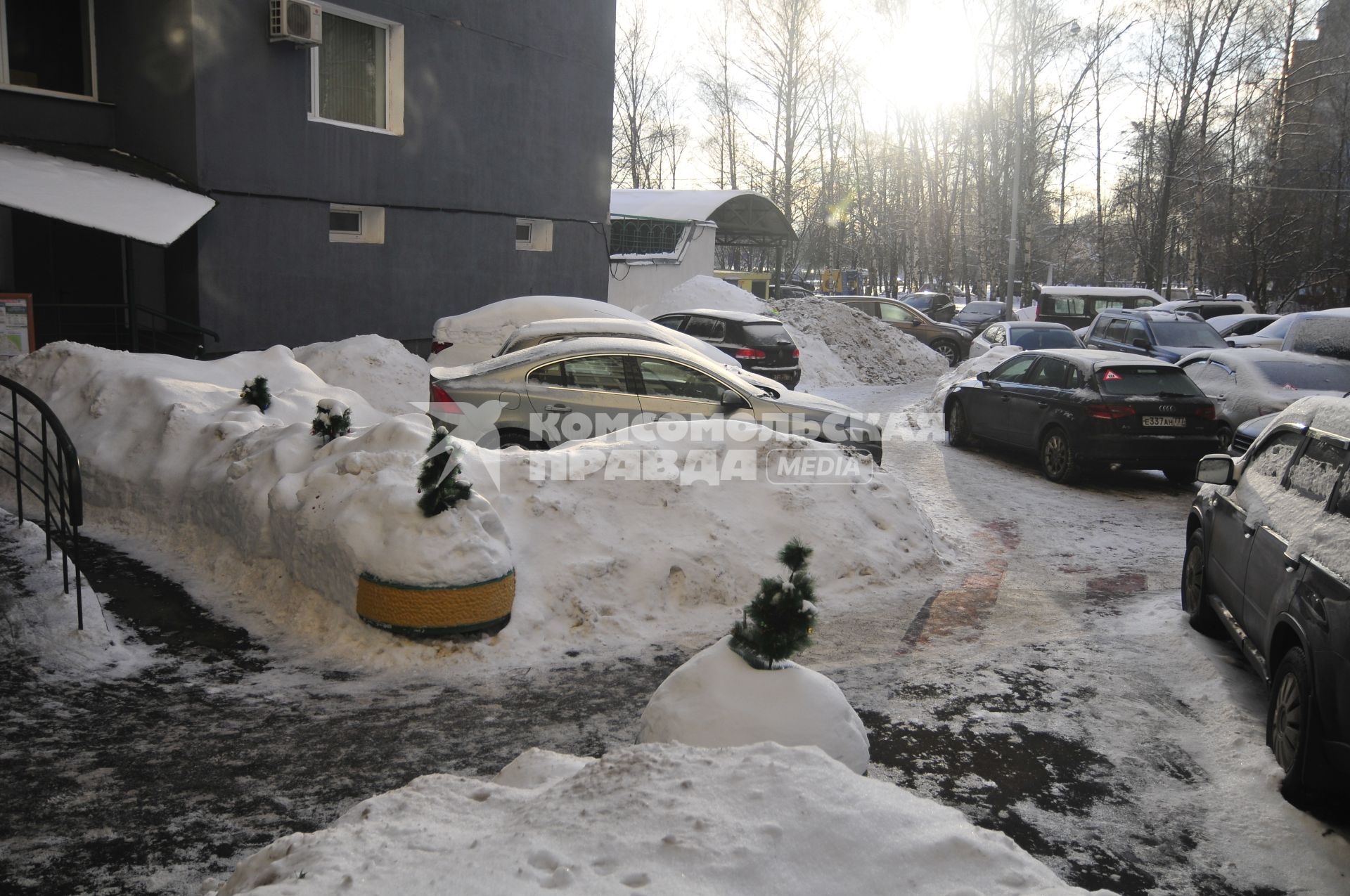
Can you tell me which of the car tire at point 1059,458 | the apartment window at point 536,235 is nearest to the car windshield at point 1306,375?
the car tire at point 1059,458

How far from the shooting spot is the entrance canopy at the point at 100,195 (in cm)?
1212

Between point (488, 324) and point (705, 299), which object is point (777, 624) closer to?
point (488, 324)

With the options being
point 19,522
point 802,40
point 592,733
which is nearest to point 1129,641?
point 592,733

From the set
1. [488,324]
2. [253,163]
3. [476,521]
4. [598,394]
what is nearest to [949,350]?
[488,324]

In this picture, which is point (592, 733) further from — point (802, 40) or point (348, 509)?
point (802, 40)

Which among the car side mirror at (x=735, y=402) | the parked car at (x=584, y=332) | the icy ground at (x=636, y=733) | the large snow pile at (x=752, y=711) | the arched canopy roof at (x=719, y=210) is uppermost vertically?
the arched canopy roof at (x=719, y=210)

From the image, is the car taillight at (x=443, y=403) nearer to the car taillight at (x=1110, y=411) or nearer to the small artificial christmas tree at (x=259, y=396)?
the small artificial christmas tree at (x=259, y=396)

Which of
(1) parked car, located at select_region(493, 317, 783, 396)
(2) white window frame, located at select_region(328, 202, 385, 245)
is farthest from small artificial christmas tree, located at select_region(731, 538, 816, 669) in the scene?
(2) white window frame, located at select_region(328, 202, 385, 245)

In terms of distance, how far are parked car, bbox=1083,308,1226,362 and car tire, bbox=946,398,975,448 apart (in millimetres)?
5114

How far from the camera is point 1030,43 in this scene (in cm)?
3922

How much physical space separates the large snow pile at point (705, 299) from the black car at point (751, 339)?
4.21 meters

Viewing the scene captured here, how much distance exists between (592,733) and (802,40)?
41.8 meters

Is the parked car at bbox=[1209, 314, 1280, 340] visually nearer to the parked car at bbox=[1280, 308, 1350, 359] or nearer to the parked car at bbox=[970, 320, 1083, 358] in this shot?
the parked car at bbox=[970, 320, 1083, 358]

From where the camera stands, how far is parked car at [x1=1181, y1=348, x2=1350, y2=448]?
13.6 meters
